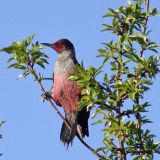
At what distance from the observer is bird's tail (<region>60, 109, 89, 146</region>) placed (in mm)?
6350

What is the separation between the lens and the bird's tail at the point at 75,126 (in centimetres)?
635

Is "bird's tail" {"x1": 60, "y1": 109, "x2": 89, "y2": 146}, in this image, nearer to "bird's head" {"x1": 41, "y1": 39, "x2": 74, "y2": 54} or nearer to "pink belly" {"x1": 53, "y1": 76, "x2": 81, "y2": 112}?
"pink belly" {"x1": 53, "y1": 76, "x2": 81, "y2": 112}

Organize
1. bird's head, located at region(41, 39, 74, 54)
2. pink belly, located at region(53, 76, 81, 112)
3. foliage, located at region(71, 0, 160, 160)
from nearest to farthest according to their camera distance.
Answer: foliage, located at region(71, 0, 160, 160)
pink belly, located at region(53, 76, 81, 112)
bird's head, located at region(41, 39, 74, 54)

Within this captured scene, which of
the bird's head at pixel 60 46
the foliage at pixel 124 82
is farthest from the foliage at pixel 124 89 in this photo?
the bird's head at pixel 60 46

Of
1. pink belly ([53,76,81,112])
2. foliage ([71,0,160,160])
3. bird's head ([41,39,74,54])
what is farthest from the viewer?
bird's head ([41,39,74,54])

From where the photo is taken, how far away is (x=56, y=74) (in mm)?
7324

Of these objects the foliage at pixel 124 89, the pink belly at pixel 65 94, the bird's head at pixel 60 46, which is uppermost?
the bird's head at pixel 60 46

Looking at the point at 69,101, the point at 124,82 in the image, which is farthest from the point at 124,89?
the point at 69,101

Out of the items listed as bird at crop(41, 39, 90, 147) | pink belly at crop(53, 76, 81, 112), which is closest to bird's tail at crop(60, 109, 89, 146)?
bird at crop(41, 39, 90, 147)

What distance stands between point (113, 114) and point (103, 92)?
23 centimetres

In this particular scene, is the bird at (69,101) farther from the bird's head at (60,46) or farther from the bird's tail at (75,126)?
the bird's head at (60,46)

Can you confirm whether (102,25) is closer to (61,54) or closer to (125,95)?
(125,95)

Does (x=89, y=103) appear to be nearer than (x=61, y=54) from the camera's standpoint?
Yes

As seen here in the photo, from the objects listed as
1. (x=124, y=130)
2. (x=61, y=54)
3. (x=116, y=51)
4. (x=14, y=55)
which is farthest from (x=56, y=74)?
(x=124, y=130)
